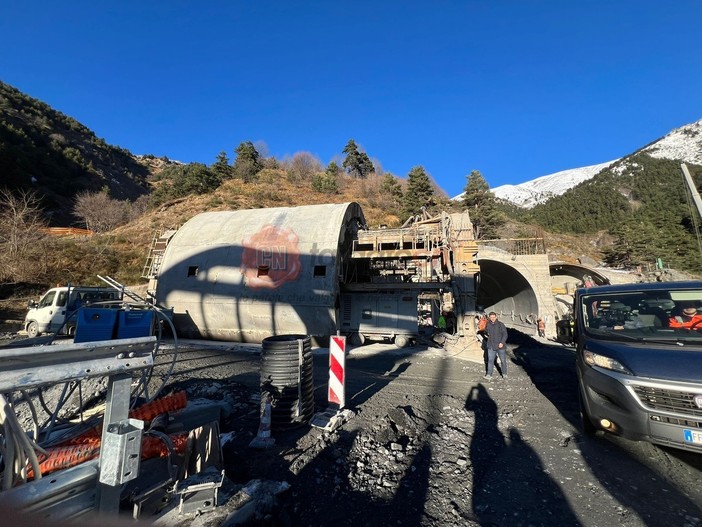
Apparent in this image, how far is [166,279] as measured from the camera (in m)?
16.6

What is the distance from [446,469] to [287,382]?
2416mm

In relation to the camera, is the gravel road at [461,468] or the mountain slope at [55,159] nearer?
the gravel road at [461,468]

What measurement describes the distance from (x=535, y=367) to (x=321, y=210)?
10.9m

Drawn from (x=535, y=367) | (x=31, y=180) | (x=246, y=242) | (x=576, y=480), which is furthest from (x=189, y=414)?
(x=31, y=180)

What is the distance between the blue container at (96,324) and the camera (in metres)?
5.12

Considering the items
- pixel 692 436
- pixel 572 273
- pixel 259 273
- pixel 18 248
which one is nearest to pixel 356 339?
pixel 259 273

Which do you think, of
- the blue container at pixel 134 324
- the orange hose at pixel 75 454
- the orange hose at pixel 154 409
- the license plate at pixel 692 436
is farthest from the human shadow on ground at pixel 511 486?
the blue container at pixel 134 324

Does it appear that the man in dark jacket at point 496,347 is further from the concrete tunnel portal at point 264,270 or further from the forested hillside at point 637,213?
the forested hillside at point 637,213

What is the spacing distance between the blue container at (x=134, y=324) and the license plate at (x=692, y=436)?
6896 mm

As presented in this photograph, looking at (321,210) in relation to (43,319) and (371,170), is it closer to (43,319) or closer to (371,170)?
(43,319)

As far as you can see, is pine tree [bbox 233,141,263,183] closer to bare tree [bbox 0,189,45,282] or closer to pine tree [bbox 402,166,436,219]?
pine tree [bbox 402,166,436,219]

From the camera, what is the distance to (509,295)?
29.4 m

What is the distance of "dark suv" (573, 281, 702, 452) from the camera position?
344cm

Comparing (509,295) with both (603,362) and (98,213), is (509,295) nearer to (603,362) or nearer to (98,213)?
(603,362)
